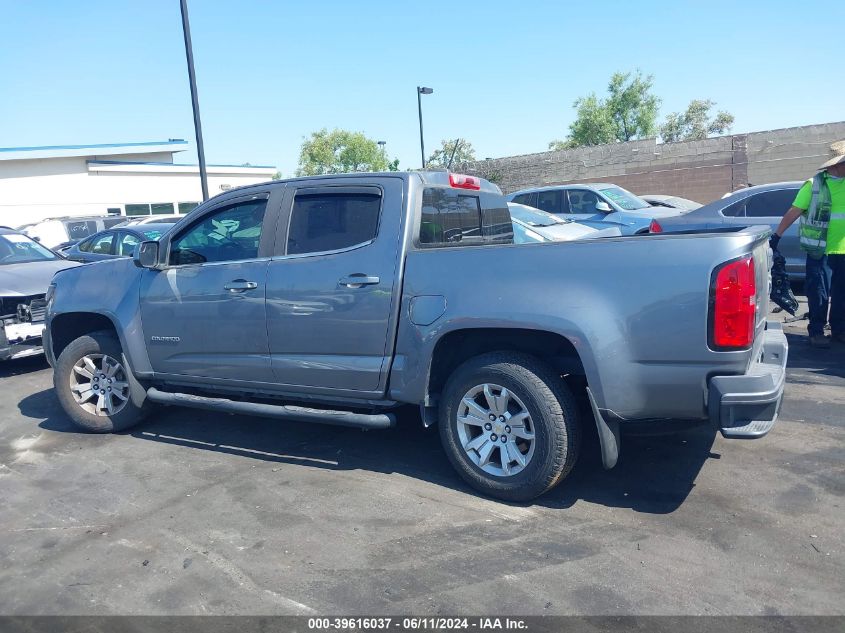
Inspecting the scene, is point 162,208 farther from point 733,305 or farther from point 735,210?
point 733,305

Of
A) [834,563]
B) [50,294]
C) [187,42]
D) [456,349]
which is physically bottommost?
[834,563]

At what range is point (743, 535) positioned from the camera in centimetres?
360

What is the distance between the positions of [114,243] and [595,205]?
343 inches

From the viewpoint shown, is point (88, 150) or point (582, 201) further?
point (88, 150)

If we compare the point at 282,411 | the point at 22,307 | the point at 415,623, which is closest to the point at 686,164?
the point at 22,307

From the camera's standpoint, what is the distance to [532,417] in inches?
155

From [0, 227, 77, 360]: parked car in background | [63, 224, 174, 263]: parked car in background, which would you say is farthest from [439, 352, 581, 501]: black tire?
[63, 224, 174, 263]: parked car in background

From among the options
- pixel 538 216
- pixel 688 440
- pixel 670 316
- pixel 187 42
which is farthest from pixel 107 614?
pixel 187 42

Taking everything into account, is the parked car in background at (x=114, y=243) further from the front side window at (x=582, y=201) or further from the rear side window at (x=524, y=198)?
the front side window at (x=582, y=201)

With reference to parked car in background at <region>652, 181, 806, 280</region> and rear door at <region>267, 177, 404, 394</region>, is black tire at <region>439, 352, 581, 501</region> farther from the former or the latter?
parked car in background at <region>652, 181, 806, 280</region>

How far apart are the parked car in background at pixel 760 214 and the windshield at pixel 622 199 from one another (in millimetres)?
3291

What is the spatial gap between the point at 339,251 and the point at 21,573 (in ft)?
8.17

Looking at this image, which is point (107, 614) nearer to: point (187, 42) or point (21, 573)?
point (21, 573)

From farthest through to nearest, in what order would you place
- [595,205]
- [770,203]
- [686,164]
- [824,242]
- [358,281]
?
[686,164]
[595,205]
[770,203]
[824,242]
[358,281]
